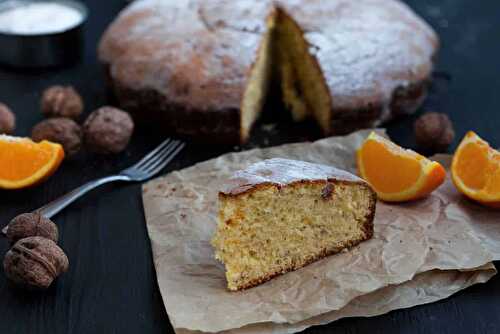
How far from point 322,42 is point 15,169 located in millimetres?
1859

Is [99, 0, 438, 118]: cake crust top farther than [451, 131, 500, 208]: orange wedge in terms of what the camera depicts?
Yes

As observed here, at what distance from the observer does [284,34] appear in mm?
4652

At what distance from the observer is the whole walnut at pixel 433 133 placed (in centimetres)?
402

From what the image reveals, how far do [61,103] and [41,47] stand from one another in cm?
76

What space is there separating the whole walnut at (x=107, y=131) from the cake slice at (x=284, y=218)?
114cm

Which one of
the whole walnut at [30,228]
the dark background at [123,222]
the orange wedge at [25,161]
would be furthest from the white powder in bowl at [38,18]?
the whole walnut at [30,228]

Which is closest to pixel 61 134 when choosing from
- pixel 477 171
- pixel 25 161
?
pixel 25 161

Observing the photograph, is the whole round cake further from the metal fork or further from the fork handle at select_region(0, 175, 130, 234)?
the fork handle at select_region(0, 175, 130, 234)

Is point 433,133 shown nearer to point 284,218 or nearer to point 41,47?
point 284,218

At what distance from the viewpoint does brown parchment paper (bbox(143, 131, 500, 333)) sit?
281 cm

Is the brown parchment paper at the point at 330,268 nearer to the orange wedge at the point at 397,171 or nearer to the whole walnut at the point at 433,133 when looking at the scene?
the orange wedge at the point at 397,171

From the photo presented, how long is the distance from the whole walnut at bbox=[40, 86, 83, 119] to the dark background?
167 mm

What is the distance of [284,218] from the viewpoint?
2.99m

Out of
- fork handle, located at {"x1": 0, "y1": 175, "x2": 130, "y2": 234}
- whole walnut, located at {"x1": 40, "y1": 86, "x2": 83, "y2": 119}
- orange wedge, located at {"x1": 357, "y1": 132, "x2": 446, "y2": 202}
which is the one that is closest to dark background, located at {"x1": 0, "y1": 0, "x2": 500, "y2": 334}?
fork handle, located at {"x1": 0, "y1": 175, "x2": 130, "y2": 234}
